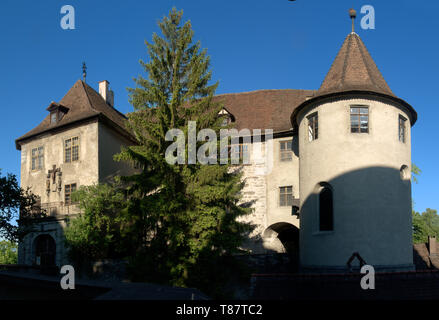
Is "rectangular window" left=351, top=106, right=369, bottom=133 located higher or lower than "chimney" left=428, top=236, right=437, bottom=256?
higher

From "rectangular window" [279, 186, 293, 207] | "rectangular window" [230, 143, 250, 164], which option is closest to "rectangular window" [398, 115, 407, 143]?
"rectangular window" [279, 186, 293, 207]

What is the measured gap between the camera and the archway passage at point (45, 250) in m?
24.2

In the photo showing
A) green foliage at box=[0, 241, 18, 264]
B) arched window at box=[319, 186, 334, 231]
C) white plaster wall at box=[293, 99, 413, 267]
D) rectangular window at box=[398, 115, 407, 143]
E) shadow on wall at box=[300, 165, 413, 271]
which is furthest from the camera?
green foliage at box=[0, 241, 18, 264]

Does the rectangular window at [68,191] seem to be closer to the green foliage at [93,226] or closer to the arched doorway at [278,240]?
the green foliage at [93,226]

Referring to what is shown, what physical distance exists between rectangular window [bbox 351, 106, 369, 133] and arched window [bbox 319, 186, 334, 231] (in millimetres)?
2933

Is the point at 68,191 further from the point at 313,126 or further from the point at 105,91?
the point at 313,126

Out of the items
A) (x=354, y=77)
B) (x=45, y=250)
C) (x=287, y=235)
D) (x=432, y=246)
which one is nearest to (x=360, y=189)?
(x=354, y=77)

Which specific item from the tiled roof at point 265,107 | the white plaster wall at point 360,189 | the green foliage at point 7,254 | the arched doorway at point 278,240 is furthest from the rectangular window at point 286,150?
the green foliage at point 7,254

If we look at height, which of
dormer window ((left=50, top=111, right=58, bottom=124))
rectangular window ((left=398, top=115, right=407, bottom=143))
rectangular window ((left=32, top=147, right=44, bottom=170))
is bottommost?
rectangular window ((left=32, top=147, right=44, bottom=170))

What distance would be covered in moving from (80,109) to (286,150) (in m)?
12.6

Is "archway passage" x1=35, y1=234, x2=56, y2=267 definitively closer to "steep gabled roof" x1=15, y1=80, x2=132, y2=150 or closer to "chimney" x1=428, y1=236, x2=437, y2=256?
"steep gabled roof" x1=15, y1=80, x2=132, y2=150

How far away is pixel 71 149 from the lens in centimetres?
2539

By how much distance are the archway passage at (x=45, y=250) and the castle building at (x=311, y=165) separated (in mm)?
58

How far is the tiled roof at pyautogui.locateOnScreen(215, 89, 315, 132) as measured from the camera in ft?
85.2
